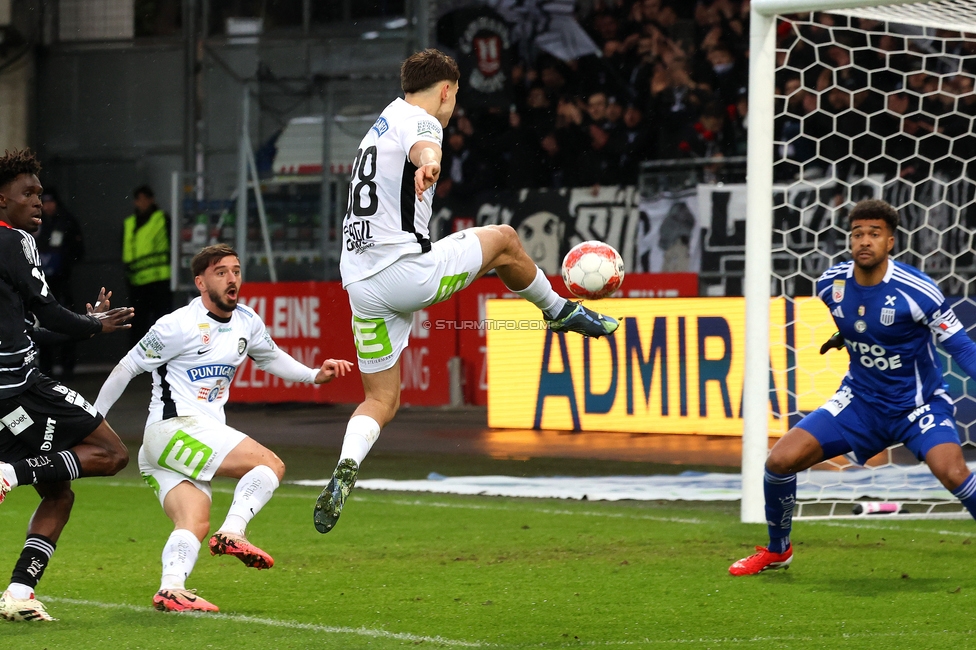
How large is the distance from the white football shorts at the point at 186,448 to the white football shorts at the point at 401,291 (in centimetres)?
79

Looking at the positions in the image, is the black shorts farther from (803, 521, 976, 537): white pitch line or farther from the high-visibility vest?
the high-visibility vest

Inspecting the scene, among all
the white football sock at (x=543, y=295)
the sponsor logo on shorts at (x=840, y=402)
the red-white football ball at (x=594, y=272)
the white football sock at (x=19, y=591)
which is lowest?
the white football sock at (x=19, y=591)

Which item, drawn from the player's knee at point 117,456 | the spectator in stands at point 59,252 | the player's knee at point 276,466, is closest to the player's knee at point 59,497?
the player's knee at point 117,456

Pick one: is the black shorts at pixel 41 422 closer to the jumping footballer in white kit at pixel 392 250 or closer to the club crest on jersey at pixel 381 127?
the jumping footballer in white kit at pixel 392 250

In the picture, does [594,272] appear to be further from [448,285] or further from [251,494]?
[251,494]

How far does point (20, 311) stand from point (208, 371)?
94cm

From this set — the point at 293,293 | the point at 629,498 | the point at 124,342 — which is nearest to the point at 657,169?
the point at 293,293

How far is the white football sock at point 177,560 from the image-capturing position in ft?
18.4

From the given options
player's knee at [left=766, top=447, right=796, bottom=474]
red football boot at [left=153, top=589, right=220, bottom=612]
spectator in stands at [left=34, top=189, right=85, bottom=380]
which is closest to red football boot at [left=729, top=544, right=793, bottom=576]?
player's knee at [left=766, top=447, right=796, bottom=474]

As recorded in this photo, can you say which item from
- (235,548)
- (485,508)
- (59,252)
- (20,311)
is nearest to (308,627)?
(235,548)

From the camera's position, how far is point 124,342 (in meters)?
19.7

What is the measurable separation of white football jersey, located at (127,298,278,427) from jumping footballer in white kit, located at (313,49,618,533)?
2.67 feet

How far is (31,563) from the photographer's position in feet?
17.9

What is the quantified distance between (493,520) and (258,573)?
6.48 feet
